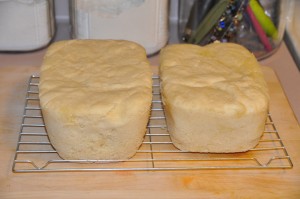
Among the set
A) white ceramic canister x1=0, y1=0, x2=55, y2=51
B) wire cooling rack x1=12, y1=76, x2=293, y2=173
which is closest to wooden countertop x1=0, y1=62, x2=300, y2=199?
wire cooling rack x1=12, y1=76, x2=293, y2=173

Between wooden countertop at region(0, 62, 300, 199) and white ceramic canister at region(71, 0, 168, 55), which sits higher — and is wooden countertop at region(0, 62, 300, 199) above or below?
below

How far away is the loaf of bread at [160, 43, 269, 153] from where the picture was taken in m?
0.96

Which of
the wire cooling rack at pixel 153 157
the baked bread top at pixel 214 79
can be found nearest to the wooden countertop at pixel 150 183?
the wire cooling rack at pixel 153 157

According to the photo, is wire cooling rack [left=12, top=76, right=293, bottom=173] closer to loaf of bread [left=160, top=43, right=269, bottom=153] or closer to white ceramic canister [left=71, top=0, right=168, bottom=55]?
loaf of bread [left=160, top=43, right=269, bottom=153]

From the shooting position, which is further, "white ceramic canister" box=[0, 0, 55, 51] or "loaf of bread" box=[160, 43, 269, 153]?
"white ceramic canister" box=[0, 0, 55, 51]

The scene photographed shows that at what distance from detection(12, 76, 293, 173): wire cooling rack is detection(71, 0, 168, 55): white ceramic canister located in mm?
273

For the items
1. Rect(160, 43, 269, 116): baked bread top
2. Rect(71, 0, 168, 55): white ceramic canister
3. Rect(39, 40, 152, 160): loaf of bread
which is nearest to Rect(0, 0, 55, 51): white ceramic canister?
Rect(71, 0, 168, 55): white ceramic canister

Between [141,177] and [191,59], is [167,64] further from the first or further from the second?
[141,177]

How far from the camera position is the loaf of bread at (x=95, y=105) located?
3.04 ft

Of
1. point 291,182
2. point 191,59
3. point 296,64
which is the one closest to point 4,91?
point 191,59

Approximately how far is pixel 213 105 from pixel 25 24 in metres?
0.54

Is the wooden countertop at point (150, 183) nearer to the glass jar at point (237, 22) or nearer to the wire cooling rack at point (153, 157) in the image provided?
the wire cooling rack at point (153, 157)

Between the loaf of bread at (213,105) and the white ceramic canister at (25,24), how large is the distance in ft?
1.17

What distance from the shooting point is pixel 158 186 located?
93 centimetres
